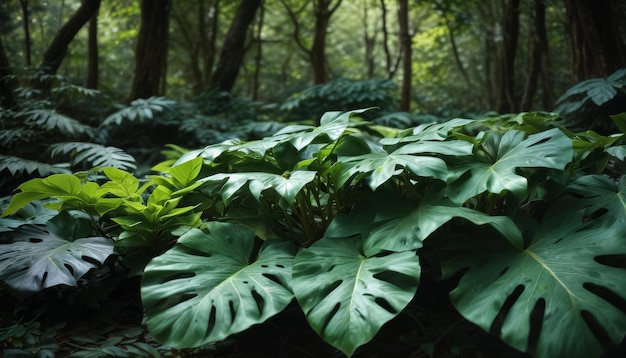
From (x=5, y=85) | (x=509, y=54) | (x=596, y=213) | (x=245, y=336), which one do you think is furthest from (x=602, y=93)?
(x=5, y=85)

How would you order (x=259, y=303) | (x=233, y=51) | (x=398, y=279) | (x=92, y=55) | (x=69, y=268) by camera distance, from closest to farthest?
(x=398, y=279)
(x=259, y=303)
(x=69, y=268)
(x=92, y=55)
(x=233, y=51)

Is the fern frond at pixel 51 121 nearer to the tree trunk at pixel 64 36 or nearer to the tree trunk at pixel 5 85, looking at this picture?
the tree trunk at pixel 5 85

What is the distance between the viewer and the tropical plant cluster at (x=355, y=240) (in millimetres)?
1367

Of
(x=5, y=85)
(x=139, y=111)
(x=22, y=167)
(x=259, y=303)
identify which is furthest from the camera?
(x=139, y=111)

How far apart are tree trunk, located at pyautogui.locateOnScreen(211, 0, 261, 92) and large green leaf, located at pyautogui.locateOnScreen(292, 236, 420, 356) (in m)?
4.69

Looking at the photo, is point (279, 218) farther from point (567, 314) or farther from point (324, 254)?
point (567, 314)

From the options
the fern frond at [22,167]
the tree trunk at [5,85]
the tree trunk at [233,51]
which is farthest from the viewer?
the tree trunk at [233,51]

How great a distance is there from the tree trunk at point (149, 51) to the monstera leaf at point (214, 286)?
3.74 metres

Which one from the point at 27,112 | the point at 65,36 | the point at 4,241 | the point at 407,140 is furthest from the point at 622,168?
the point at 65,36

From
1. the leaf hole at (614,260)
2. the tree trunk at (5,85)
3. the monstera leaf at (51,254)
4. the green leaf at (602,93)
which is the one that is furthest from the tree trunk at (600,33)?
the tree trunk at (5,85)

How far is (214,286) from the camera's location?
60.2 inches

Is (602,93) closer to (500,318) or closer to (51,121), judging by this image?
(500,318)

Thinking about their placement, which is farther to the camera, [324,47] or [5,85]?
[324,47]

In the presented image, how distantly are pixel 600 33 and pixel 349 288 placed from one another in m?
3.19
